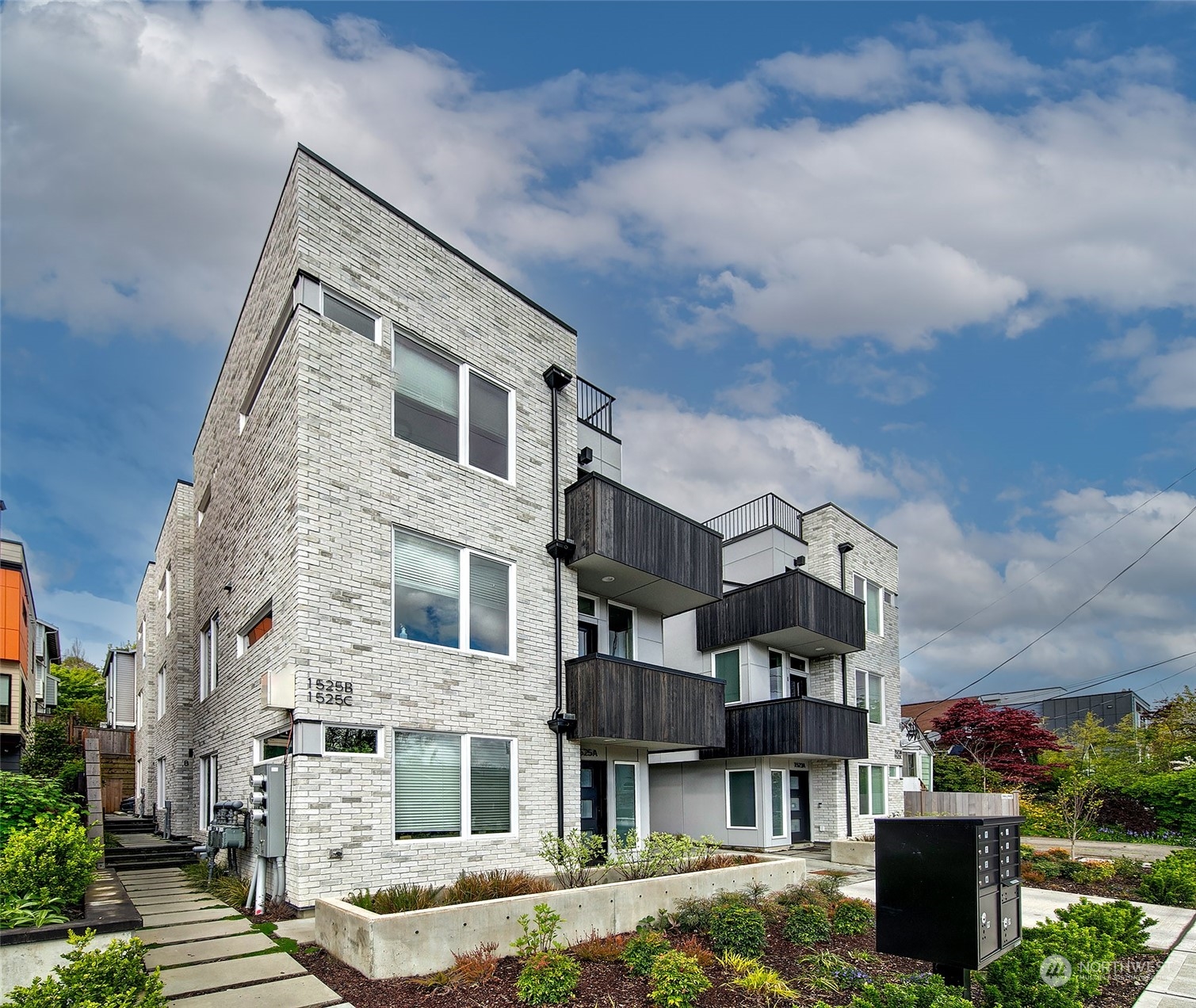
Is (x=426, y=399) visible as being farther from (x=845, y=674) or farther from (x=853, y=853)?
(x=845, y=674)

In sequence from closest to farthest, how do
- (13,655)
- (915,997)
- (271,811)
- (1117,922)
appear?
(915,997), (1117,922), (271,811), (13,655)

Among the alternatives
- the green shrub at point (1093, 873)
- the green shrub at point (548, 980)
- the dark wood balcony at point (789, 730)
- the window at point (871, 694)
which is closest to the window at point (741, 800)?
the dark wood balcony at point (789, 730)

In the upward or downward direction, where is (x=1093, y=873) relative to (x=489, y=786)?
downward

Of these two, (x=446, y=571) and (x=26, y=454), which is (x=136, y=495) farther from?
(x=26, y=454)

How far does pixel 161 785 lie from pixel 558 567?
44.1ft

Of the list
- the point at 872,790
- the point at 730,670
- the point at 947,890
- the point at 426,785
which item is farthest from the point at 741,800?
the point at 947,890

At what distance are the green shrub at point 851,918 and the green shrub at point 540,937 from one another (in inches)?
140

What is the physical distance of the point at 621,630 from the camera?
16547mm

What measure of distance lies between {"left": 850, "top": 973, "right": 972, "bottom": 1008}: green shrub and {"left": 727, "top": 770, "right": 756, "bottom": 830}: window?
14536 millimetres

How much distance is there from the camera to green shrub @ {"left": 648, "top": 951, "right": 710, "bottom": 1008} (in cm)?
670

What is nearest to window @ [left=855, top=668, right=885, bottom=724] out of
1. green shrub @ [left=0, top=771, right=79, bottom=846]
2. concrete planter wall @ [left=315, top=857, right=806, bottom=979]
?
concrete planter wall @ [left=315, top=857, right=806, bottom=979]

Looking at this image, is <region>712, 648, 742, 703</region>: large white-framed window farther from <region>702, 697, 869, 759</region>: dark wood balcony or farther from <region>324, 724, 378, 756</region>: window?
<region>324, 724, 378, 756</region>: window

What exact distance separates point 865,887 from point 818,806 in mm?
9622

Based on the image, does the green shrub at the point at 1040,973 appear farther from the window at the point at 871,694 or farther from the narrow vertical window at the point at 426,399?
the window at the point at 871,694
